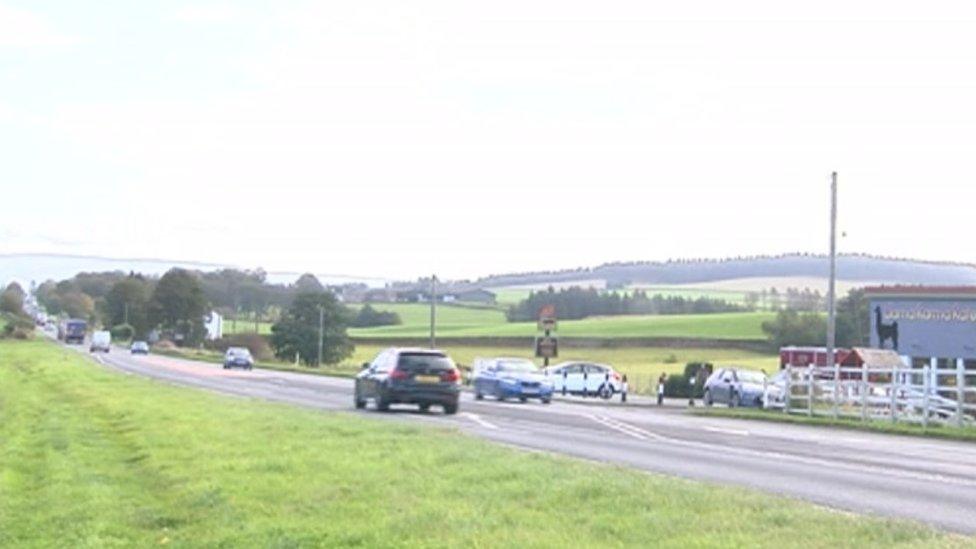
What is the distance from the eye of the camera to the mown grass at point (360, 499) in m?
11.2

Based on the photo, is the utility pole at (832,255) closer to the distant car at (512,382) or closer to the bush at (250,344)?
the distant car at (512,382)

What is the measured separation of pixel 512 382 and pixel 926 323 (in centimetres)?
2547

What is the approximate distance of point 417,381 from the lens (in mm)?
34719

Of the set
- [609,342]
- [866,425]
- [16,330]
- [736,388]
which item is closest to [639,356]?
[609,342]

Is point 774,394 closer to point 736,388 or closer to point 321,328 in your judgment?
point 736,388

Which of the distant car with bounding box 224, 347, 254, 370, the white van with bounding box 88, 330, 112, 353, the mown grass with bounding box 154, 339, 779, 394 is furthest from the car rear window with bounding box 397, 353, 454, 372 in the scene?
the white van with bounding box 88, 330, 112, 353

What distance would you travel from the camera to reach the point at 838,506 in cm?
1387

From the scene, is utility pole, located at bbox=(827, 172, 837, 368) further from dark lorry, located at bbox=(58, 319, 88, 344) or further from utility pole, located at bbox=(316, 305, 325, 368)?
dark lorry, located at bbox=(58, 319, 88, 344)

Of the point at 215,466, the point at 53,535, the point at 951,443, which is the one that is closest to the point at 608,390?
the point at 951,443

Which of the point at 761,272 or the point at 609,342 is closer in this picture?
the point at 609,342

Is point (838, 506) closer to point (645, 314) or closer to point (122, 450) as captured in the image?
point (122, 450)

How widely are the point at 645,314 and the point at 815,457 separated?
121389mm

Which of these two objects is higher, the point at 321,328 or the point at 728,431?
the point at 321,328

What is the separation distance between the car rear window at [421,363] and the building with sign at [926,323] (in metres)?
32.5
